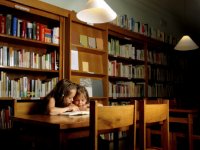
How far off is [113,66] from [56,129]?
267 cm

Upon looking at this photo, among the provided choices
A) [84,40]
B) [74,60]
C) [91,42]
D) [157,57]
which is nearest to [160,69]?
[157,57]

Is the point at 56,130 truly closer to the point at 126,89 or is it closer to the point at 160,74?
the point at 126,89

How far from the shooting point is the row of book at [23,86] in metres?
2.81

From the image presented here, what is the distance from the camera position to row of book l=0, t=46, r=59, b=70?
9.30 ft

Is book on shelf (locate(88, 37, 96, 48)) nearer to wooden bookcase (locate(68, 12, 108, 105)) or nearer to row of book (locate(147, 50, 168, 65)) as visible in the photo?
wooden bookcase (locate(68, 12, 108, 105))

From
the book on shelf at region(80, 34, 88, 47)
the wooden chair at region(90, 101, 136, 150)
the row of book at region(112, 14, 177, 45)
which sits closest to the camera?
the wooden chair at region(90, 101, 136, 150)

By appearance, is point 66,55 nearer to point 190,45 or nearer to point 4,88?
point 4,88

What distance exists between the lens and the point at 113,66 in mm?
4145

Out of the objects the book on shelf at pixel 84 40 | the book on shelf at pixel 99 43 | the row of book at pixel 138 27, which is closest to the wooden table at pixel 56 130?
the book on shelf at pixel 84 40

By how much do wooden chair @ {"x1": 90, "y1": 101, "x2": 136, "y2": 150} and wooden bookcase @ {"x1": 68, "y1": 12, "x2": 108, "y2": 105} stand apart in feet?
6.04

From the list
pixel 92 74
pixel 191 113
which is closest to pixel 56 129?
pixel 191 113

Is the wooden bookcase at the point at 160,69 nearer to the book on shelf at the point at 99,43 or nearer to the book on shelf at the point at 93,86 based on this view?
the book on shelf at the point at 99,43

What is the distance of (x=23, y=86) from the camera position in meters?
2.96

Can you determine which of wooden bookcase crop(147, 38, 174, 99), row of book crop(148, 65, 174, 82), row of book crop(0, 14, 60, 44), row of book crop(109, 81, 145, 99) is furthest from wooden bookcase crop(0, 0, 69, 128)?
row of book crop(148, 65, 174, 82)
